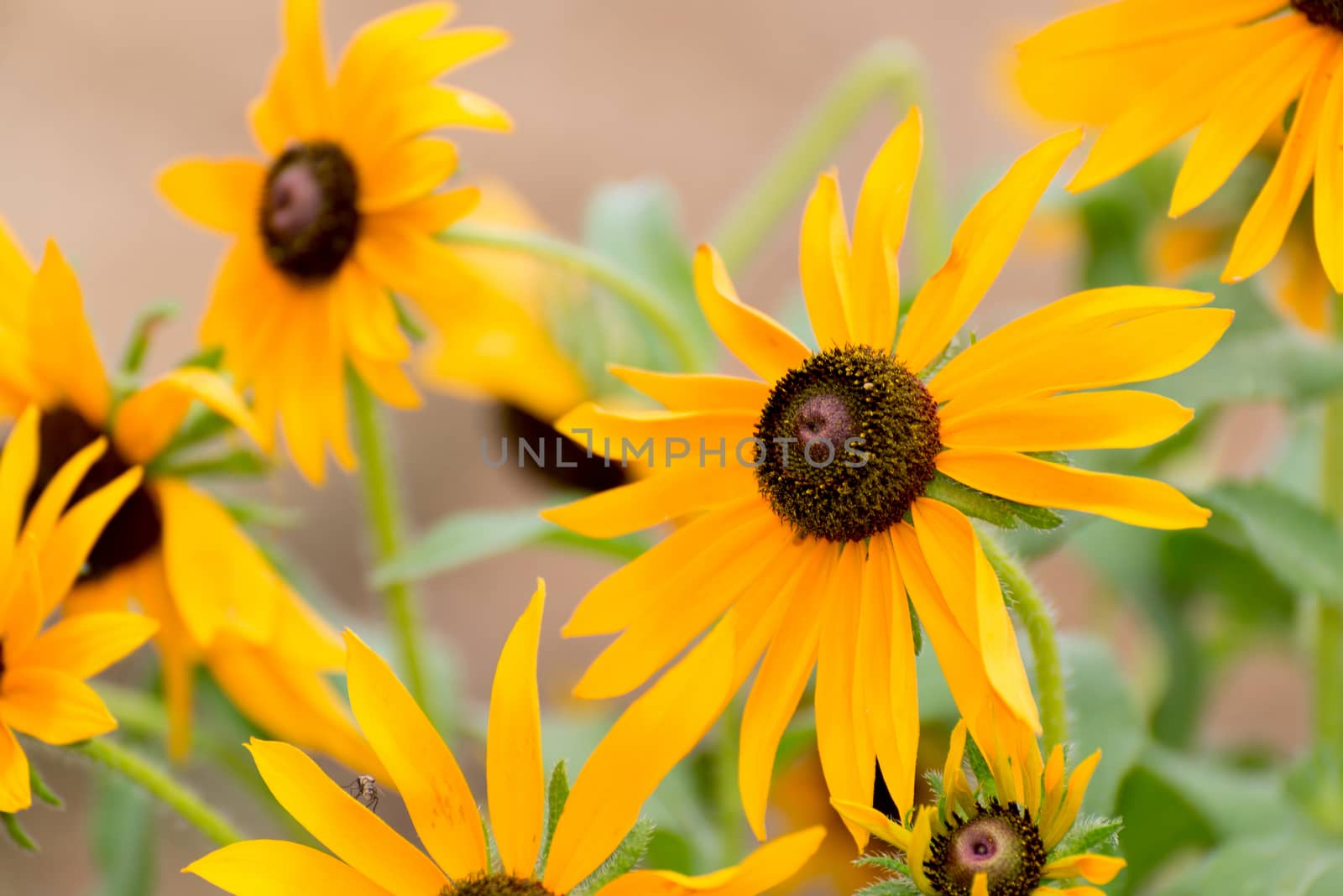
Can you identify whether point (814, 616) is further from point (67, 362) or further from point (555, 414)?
point (555, 414)

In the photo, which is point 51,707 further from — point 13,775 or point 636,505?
point 636,505

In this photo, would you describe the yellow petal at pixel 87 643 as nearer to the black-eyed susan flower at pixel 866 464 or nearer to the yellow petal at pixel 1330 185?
the black-eyed susan flower at pixel 866 464

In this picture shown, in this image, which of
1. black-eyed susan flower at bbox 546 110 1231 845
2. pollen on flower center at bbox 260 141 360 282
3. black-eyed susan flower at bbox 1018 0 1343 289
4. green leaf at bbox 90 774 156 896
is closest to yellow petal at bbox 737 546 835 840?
black-eyed susan flower at bbox 546 110 1231 845

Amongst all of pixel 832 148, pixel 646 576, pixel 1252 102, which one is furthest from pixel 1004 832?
pixel 832 148

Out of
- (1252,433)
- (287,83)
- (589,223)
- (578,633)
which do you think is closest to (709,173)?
(1252,433)

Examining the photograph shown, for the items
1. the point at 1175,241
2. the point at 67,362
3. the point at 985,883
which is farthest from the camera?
the point at 1175,241

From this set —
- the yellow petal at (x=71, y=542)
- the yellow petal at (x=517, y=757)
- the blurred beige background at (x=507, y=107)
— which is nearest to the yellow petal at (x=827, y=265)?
the yellow petal at (x=517, y=757)
